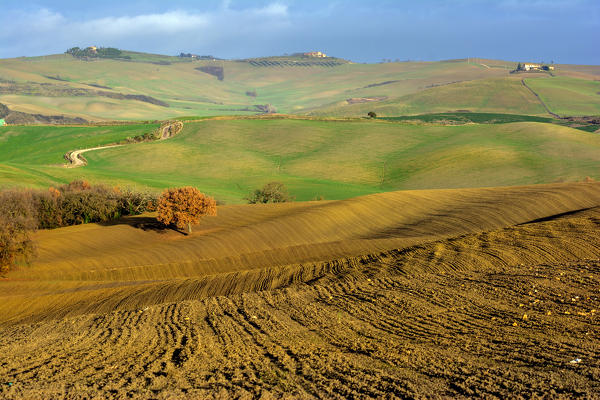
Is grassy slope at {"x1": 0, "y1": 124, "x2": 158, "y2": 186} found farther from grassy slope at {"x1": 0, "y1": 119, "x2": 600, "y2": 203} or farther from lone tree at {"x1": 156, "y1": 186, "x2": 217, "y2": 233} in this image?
lone tree at {"x1": 156, "y1": 186, "x2": 217, "y2": 233}

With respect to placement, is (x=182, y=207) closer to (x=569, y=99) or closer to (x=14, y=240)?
(x=14, y=240)

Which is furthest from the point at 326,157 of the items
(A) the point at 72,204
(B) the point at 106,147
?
(A) the point at 72,204

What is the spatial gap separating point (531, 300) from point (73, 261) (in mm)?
24932

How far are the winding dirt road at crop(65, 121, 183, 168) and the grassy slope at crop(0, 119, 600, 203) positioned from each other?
6.13 feet

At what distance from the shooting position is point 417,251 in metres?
26.4

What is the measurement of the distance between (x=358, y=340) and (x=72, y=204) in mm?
33318

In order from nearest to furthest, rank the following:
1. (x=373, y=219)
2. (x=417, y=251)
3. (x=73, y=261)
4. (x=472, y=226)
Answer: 1. (x=417, y=251)
2. (x=73, y=261)
3. (x=472, y=226)
4. (x=373, y=219)

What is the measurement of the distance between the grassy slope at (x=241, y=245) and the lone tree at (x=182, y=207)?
1.34 m

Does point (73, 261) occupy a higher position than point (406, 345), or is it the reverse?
point (406, 345)

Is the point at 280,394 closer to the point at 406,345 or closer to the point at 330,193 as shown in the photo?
the point at 406,345

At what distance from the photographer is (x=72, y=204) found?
41438 mm

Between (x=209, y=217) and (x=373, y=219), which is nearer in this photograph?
(x=373, y=219)

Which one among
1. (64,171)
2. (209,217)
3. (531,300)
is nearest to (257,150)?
(64,171)

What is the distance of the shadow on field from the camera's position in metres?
38.0
